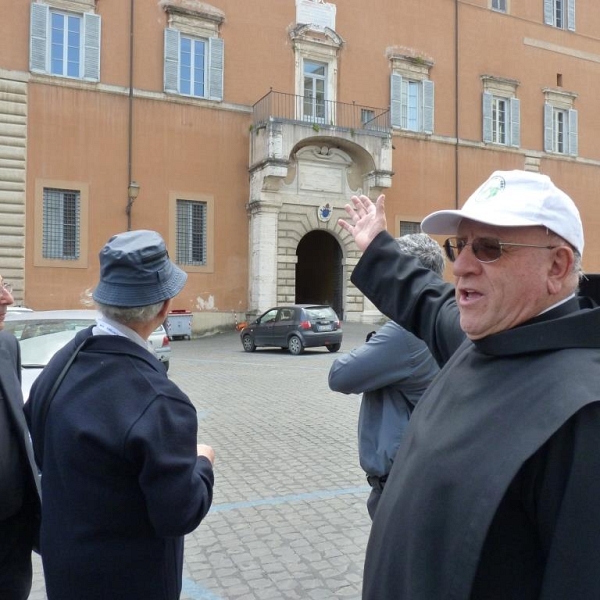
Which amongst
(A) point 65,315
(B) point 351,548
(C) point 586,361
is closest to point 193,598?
(B) point 351,548

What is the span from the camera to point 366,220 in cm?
248

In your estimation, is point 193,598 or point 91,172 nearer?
point 193,598

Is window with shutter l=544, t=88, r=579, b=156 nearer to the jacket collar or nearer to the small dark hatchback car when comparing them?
the small dark hatchback car

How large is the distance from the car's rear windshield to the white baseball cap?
1641 cm

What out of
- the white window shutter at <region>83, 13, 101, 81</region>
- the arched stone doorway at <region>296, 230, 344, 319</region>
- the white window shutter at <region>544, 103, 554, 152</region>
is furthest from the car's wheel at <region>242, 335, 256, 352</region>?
the white window shutter at <region>544, 103, 554, 152</region>

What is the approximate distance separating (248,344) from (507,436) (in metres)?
18.3

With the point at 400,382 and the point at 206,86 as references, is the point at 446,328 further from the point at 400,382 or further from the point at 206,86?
the point at 206,86

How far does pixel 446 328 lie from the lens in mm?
2160

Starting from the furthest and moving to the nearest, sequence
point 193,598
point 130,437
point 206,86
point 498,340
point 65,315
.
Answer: point 206,86
point 65,315
point 193,598
point 130,437
point 498,340

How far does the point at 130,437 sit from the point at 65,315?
6.40 meters

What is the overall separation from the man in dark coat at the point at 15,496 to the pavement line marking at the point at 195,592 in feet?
4.07

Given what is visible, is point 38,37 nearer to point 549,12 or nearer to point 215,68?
point 215,68

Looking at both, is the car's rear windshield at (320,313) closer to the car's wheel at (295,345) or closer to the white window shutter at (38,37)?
the car's wheel at (295,345)

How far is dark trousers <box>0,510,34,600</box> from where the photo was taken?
2.54m
